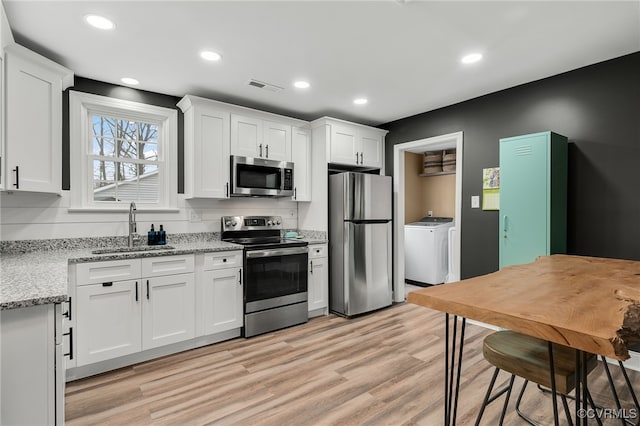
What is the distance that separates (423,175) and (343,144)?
2.34 meters

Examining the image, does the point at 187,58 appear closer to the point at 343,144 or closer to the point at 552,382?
the point at 343,144

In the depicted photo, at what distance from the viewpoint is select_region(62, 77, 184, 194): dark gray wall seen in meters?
2.84

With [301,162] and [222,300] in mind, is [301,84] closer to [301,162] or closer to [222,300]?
[301,162]

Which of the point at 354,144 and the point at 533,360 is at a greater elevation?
the point at 354,144

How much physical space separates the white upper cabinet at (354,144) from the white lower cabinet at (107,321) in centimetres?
254

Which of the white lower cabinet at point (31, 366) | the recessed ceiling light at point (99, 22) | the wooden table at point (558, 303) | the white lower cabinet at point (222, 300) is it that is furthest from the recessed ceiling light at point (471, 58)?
the white lower cabinet at point (31, 366)

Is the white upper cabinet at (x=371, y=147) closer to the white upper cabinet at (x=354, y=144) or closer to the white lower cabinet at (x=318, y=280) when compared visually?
the white upper cabinet at (x=354, y=144)

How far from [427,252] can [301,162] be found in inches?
97.7

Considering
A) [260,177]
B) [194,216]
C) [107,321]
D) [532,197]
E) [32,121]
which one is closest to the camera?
[32,121]

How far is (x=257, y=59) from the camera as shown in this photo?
8.64 feet

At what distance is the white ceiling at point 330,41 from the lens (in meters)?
2.00

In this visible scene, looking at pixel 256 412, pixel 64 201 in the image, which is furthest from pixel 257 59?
pixel 256 412

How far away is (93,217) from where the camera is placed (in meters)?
2.95

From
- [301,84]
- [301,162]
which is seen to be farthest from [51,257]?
[301,162]
